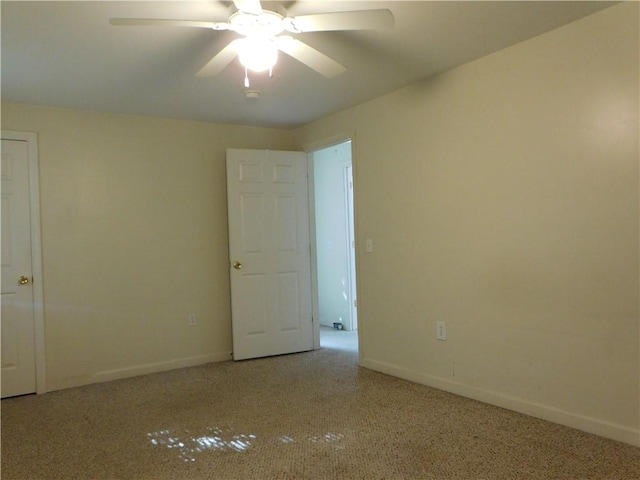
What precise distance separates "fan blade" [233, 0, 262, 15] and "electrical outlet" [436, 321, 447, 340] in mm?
2385

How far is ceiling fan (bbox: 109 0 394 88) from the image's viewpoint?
6.29 feet

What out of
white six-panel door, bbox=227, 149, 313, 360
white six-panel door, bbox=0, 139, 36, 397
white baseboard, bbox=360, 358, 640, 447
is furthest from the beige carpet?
white six-panel door, bbox=227, 149, 313, 360

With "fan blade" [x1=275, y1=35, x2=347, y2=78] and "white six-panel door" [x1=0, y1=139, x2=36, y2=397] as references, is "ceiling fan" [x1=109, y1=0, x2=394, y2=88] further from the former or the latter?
"white six-panel door" [x1=0, y1=139, x2=36, y2=397]

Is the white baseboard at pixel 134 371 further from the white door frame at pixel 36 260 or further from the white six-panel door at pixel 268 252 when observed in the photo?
the white six-panel door at pixel 268 252

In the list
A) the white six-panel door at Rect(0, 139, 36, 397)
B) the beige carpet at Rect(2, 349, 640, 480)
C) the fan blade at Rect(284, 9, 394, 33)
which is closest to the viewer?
the fan blade at Rect(284, 9, 394, 33)

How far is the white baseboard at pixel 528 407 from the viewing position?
8.12 feet

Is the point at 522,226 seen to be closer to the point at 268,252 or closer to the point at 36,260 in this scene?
the point at 268,252

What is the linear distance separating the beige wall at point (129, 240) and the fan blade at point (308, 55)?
90.8 inches

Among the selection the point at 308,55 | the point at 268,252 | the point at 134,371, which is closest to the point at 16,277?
the point at 134,371

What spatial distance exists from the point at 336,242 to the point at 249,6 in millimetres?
4169

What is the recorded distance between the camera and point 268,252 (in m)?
4.59

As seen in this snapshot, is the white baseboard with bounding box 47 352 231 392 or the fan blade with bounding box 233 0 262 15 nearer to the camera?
the fan blade with bounding box 233 0 262 15

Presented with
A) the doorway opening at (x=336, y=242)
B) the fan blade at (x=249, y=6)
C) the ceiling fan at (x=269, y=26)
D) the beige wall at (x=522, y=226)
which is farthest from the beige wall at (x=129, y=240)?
the fan blade at (x=249, y=6)

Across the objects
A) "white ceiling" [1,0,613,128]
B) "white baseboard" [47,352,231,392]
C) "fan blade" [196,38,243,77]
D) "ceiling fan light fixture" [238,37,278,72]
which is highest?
"white ceiling" [1,0,613,128]
